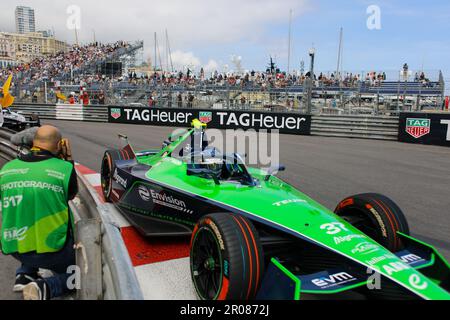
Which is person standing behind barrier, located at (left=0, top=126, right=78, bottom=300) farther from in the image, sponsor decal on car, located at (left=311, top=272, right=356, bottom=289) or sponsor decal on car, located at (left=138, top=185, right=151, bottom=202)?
sponsor decal on car, located at (left=311, top=272, right=356, bottom=289)

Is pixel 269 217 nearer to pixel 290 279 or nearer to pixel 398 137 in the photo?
pixel 290 279

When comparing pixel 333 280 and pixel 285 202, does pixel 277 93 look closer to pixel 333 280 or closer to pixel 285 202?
pixel 285 202

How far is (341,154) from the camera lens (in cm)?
1080

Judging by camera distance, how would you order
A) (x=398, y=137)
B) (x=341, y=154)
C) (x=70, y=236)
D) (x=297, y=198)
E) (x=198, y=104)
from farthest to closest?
(x=198, y=104), (x=398, y=137), (x=341, y=154), (x=297, y=198), (x=70, y=236)

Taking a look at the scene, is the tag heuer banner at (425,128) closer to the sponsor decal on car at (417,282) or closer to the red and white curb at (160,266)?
the red and white curb at (160,266)

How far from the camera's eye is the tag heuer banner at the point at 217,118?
15.7 meters

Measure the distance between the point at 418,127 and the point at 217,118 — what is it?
7.94m

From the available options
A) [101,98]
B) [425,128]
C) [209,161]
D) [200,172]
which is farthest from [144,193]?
[101,98]

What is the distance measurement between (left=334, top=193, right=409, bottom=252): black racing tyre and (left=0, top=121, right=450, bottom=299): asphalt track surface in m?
1.00

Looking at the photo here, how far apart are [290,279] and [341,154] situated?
869cm

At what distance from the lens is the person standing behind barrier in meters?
2.75

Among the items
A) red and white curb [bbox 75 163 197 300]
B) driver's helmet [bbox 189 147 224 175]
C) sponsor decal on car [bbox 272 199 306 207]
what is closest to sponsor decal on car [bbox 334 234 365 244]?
sponsor decal on car [bbox 272 199 306 207]
